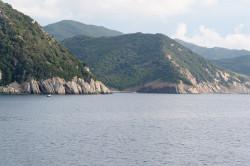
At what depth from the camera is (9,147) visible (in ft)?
365

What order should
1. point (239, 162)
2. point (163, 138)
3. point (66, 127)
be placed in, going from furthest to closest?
1. point (66, 127)
2. point (163, 138)
3. point (239, 162)

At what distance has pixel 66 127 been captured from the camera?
15325 centimetres

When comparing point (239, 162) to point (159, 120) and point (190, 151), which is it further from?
point (159, 120)

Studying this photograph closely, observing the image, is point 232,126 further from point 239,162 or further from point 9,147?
point 9,147

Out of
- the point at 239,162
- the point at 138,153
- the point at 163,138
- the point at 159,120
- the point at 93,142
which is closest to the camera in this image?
the point at 239,162

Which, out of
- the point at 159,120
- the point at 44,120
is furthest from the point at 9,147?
the point at 159,120

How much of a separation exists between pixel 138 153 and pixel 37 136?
30.9 m

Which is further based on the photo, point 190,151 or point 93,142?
point 93,142

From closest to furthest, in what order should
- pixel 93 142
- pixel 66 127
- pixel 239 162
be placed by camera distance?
pixel 239 162 → pixel 93 142 → pixel 66 127

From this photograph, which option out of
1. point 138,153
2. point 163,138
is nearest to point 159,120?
point 163,138

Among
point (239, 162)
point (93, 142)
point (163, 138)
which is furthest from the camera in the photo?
point (163, 138)

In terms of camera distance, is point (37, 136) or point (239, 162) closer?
point (239, 162)

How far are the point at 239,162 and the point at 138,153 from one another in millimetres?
19996

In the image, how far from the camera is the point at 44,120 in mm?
171750
